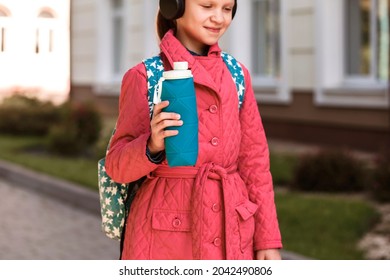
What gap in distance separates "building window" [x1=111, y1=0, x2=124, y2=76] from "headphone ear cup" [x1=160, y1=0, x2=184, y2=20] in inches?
687

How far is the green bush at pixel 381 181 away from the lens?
Result: 8562mm

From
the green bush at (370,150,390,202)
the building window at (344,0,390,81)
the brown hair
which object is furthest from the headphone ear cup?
the building window at (344,0,390,81)

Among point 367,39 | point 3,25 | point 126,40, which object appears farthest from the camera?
point 126,40

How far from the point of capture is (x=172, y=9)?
272 centimetres

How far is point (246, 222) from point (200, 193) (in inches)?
8.5

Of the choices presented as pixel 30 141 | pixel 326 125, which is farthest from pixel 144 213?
pixel 30 141

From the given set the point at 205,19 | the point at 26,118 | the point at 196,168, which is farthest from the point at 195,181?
the point at 26,118

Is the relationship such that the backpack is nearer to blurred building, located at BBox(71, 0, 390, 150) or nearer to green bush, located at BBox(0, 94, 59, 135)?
blurred building, located at BBox(71, 0, 390, 150)

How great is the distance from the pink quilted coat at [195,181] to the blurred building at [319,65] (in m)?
8.92

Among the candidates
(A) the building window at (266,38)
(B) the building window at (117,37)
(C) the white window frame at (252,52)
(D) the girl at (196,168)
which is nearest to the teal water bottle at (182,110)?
(D) the girl at (196,168)

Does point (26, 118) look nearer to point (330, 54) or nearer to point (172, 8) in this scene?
point (330, 54)

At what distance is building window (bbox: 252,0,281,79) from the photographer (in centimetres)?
1505
